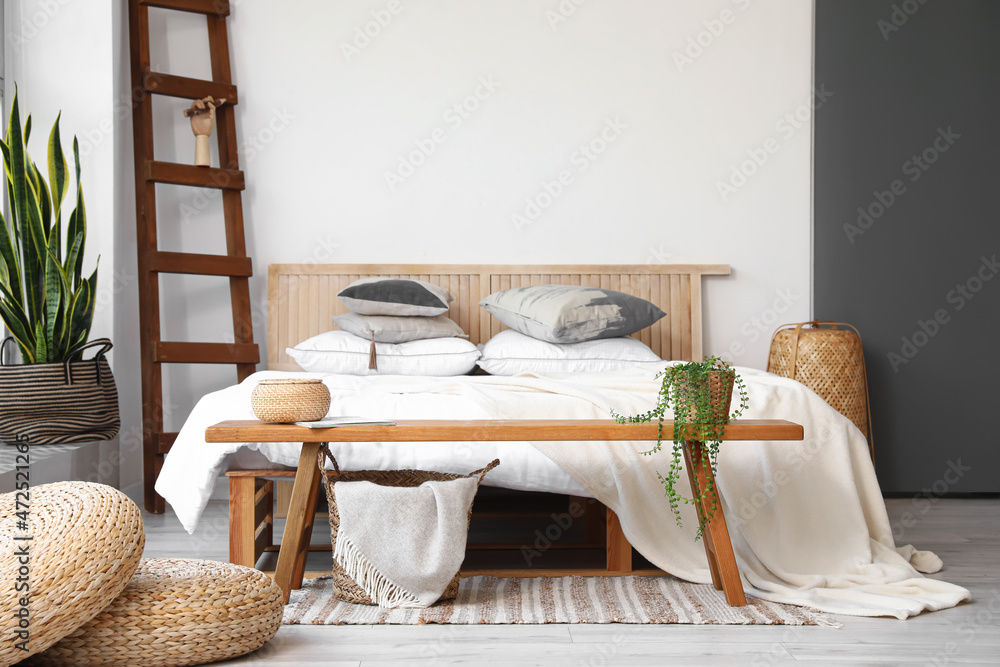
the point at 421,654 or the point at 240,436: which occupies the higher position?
the point at 240,436

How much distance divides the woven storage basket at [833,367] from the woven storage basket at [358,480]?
1.70 metres

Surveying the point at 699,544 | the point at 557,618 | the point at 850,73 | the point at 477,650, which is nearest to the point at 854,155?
the point at 850,73

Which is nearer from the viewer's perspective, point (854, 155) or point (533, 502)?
point (533, 502)

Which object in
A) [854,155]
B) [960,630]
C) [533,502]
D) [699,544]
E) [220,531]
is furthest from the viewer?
[854,155]

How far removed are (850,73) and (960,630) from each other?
252 cm

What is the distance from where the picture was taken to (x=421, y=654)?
1.64 metres

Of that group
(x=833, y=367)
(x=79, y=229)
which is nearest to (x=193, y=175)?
(x=79, y=229)

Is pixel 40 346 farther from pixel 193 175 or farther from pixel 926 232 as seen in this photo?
pixel 926 232

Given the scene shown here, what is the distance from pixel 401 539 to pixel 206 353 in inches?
66.4

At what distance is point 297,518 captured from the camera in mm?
1932

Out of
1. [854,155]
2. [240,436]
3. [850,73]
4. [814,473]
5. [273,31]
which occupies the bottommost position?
[814,473]

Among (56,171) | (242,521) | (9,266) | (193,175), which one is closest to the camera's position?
(242,521)

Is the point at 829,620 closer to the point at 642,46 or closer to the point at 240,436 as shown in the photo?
the point at 240,436

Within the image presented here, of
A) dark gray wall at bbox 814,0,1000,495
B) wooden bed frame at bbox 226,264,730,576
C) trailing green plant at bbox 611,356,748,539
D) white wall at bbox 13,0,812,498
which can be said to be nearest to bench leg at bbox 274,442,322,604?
trailing green plant at bbox 611,356,748,539
